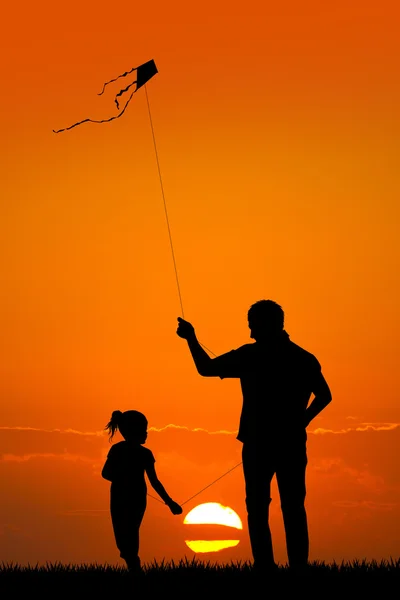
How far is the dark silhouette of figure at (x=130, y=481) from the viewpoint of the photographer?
10516mm

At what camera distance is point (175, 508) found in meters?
10.5

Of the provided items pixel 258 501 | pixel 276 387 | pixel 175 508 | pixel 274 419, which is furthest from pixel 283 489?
pixel 175 508

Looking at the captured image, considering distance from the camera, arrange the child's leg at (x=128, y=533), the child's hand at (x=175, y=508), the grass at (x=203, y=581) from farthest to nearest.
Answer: the child's leg at (x=128, y=533)
the child's hand at (x=175, y=508)
the grass at (x=203, y=581)

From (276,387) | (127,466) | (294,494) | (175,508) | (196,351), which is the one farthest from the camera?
(127,466)

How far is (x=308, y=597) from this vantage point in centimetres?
790

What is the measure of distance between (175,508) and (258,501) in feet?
6.31

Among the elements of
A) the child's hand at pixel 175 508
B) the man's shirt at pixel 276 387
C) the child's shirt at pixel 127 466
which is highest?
the man's shirt at pixel 276 387

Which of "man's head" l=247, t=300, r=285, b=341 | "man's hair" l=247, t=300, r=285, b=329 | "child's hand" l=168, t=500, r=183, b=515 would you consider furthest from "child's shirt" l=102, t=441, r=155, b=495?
"man's hair" l=247, t=300, r=285, b=329

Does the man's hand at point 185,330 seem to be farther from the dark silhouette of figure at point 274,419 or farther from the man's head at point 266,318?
the man's head at point 266,318

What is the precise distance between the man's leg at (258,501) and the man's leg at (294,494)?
14 cm

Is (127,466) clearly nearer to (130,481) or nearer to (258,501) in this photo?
(130,481)

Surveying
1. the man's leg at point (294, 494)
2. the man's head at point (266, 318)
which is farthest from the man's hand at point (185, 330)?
the man's leg at point (294, 494)

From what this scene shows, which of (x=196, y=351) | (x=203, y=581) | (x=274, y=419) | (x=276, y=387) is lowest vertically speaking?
(x=203, y=581)

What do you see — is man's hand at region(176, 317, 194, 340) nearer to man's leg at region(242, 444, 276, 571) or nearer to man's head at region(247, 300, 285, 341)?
man's head at region(247, 300, 285, 341)
